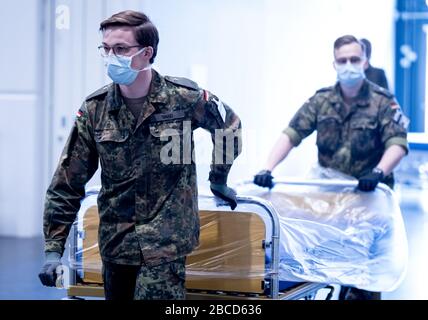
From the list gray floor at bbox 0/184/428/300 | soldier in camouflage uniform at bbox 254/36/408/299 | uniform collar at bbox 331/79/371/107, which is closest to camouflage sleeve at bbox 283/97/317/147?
soldier in camouflage uniform at bbox 254/36/408/299

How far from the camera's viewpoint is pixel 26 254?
214 inches

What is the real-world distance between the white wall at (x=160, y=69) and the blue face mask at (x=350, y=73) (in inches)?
69.9

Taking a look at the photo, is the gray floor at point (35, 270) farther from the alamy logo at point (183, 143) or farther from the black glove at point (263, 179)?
the alamy logo at point (183, 143)

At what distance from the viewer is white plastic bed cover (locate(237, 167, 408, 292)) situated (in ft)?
10.2

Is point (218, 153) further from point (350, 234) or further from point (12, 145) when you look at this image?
point (12, 145)

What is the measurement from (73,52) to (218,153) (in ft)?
10.2

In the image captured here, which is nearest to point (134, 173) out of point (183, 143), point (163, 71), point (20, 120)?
point (183, 143)

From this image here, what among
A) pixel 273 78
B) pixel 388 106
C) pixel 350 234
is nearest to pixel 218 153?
pixel 350 234

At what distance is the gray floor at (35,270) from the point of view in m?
4.47

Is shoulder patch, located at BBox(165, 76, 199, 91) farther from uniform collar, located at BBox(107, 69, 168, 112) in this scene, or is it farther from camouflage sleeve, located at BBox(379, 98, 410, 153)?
camouflage sleeve, located at BBox(379, 98, 410, 153)

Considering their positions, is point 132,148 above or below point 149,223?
above

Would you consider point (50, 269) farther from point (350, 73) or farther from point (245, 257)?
point (350, 73)

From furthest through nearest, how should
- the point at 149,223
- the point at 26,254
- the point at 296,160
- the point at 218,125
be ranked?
the point at 296,160, the point at 26,254, the point at 218,125, the point at 149,223

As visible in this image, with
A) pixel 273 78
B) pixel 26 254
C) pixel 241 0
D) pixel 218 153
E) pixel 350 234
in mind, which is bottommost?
pixel 26 254
